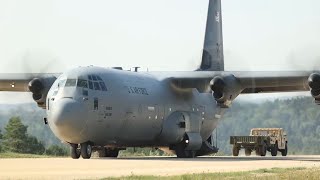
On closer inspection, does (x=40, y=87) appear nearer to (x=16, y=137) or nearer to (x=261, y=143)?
(x=261, y=143)

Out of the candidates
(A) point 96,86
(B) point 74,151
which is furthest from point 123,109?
(B) point 74,151

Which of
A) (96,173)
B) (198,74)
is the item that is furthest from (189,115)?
(96,173)

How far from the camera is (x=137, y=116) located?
37344 millimetres

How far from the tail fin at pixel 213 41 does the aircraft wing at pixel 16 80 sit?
11490mm

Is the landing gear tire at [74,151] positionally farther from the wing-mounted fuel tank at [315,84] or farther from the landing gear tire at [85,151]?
the wing-mounted fuel tank at [315,84]

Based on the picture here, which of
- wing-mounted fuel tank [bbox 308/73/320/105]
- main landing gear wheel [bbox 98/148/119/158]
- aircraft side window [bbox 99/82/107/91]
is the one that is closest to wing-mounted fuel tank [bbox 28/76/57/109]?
main landing gear wheel [bbox 98/148/119/158]

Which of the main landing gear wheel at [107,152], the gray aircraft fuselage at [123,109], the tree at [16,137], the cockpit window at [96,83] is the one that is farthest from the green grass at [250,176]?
the tree at [16,137]

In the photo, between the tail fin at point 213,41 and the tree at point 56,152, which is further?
the tree at point 56,152

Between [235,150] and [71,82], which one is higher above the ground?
[71,82]

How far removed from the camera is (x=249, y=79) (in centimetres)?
3866

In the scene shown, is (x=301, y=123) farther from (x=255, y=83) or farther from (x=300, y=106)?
(x=255, y=83)

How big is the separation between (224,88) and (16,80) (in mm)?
12584

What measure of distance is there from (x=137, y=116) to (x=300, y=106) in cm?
1815

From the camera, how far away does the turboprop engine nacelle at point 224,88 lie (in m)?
37.3
